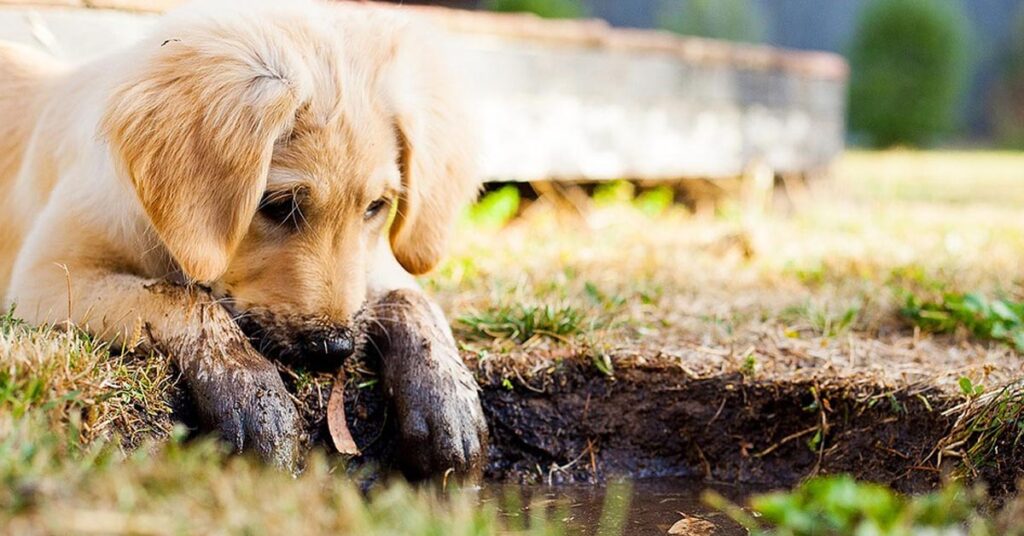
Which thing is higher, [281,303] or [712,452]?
[281,303]

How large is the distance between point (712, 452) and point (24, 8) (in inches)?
130

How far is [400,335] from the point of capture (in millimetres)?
3625

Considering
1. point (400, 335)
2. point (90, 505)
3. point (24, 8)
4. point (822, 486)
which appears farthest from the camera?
point (24, 8)

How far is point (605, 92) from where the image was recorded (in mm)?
7809

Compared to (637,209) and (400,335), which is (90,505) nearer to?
(400,335)

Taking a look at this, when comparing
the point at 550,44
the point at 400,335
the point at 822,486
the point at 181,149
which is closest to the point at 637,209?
the point at 550,44

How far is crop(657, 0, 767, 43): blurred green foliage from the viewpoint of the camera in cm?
2306

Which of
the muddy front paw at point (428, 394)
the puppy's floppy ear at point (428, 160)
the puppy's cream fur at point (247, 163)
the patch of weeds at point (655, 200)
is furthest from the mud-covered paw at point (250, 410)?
the patch of weeds at point (655, 200)

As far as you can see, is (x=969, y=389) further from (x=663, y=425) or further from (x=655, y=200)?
(x=655, y=200)

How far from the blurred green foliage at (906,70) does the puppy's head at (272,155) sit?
20860 millimetres

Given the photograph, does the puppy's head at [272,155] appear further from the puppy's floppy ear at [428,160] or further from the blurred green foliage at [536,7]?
the blurred green foliage at [536,7]

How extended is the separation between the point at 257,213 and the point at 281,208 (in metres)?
0.07

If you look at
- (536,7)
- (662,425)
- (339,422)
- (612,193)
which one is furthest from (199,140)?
(536,7)

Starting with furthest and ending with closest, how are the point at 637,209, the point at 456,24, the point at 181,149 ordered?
the point at 637,209 < the point at 456,24 < the point at 181,149
